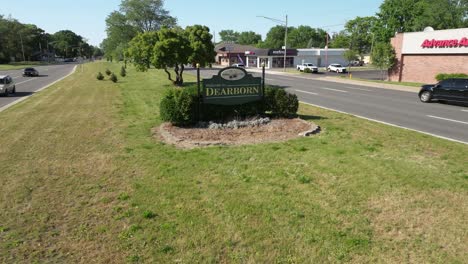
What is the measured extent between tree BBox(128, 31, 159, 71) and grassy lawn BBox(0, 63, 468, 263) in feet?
51.6

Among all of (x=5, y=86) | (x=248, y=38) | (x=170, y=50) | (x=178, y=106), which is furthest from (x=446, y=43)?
(x=248, y=38)

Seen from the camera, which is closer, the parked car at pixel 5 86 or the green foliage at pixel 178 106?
the green foliage at pixel 178 106

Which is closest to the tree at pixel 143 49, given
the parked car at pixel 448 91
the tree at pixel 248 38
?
the parked car at pixel 448 91

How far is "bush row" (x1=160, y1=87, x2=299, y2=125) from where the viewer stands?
1066cm

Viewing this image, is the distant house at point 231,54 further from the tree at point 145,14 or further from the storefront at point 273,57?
the tree at point 145,14

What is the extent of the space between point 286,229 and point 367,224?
1195mm

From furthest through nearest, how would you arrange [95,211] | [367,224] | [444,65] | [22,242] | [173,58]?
[444,65] < [173,58] < [95,211] < [367,224] < [22,242]

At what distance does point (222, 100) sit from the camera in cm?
1122

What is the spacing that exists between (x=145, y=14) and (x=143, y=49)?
58377 millimetres

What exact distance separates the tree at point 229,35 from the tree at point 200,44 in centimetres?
15158

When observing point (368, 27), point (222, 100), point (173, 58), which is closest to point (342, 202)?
point (222, 100)

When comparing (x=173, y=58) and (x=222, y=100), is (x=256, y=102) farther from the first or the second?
(x=173, y=58)

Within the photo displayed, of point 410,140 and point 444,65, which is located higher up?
point 444,65

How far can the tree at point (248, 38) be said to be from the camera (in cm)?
16588
